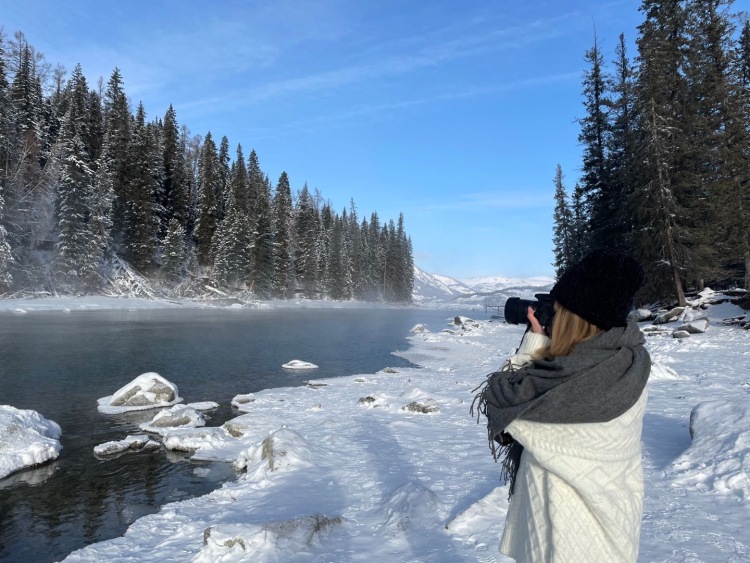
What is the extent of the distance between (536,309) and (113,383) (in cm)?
1661

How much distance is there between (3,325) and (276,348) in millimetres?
17929

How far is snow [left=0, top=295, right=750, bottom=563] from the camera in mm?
5004

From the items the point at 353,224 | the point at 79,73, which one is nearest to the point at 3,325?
the point at 79,73

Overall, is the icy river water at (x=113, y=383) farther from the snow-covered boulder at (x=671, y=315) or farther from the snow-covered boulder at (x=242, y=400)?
the snow-covered boulder at (x=671, y=315)

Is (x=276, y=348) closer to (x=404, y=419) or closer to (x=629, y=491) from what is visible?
(x=404, y=419)

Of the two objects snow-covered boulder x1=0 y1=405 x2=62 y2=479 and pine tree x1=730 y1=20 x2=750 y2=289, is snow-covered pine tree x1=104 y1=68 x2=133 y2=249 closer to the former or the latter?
snow-covered boulder x1=0 y1=405 x2=62 y2=479

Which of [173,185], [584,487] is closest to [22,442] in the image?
[584,487]

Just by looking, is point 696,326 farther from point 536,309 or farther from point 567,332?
point 567,332

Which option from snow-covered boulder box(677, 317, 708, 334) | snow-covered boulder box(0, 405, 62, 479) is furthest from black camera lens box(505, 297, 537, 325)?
snow-covered boulder box(677, 317, 708, 334)

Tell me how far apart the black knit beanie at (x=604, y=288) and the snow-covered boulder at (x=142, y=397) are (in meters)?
13.4

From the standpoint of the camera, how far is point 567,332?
6.85 ft

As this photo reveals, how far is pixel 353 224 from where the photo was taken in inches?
4055

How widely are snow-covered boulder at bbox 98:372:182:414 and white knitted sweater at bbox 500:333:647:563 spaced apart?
13086mm

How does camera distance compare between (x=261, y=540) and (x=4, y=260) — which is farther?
(x=4, y=260)
